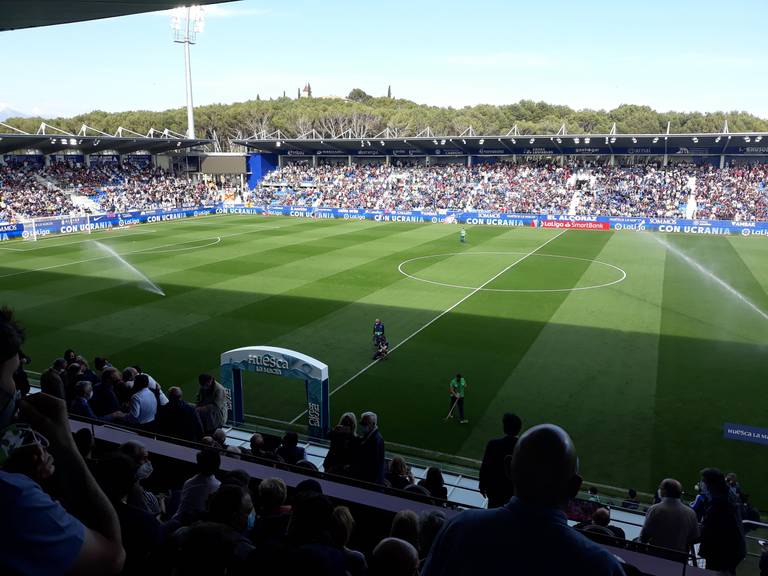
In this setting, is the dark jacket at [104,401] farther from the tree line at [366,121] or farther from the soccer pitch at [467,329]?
the tree line at [366,121]

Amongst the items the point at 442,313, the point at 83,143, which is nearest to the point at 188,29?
the point at 83,143

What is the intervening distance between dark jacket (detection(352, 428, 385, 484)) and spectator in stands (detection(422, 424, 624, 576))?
6.16 metres

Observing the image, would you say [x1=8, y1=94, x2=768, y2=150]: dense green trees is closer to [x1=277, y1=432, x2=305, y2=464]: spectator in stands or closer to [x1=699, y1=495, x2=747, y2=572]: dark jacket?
[x1=277, y1=432, x2=305, y2=464]: spectator in stands

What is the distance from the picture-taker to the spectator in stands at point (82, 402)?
9.85 m

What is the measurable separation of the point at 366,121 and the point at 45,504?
10949cm

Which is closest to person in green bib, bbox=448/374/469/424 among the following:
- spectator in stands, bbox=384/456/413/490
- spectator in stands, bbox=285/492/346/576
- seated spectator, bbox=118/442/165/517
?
spectator in stands, bbox=384/456/413/490

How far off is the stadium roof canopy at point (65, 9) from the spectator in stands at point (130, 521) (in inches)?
328

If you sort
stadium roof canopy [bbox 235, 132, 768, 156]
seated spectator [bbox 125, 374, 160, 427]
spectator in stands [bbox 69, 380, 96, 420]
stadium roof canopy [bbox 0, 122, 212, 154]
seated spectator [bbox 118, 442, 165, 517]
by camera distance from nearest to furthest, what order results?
seated spectator [bbox 118, 442, 165, 517] < spectator in stands [bbox 69, 380, 96, 420] < seated spectator [bbox 125, 374, 160, 427] < stadium roof canopy [bbox 0, 122, 212, 154] < stadium roof canopy [bbox 235, 132, 768, 156]

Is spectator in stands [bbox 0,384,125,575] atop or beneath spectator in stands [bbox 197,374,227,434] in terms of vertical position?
atop

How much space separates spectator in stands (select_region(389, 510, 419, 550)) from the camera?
4664 mm

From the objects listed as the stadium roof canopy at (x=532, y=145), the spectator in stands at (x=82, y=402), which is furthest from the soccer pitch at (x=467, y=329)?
the stadium roof canopy at (x=532, y=145)

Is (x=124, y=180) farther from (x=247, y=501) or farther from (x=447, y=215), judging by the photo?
(x=247, y=501)

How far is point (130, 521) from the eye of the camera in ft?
11.8

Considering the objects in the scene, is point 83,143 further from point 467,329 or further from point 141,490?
point 141,490
